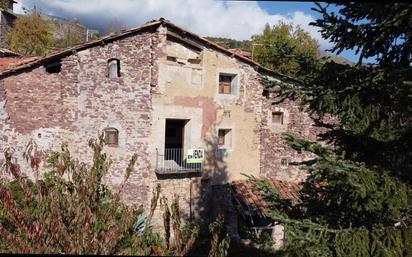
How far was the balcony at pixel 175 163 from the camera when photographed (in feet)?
46.1

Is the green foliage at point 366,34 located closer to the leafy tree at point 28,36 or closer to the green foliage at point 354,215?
the green foliage at point 354,215

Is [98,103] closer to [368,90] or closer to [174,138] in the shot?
[174,138]

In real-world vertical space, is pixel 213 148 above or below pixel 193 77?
below

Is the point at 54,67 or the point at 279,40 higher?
the point at 279,40

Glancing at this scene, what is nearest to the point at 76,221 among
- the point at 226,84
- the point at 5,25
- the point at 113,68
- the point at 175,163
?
the point at 113,68

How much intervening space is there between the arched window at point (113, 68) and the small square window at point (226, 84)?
13.8 feet

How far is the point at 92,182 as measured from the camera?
3.64 m

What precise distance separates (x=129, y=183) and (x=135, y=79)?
3.90m

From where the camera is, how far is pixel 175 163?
15070 mm

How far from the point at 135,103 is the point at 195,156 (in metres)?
3.16

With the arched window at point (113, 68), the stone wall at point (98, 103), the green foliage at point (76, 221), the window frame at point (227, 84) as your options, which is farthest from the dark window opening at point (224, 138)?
the green foliage at point (76, 221)

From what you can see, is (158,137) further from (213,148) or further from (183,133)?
(213,148)

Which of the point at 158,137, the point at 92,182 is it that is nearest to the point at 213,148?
the point at 158,137

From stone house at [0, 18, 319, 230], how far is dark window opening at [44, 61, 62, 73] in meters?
0.03
